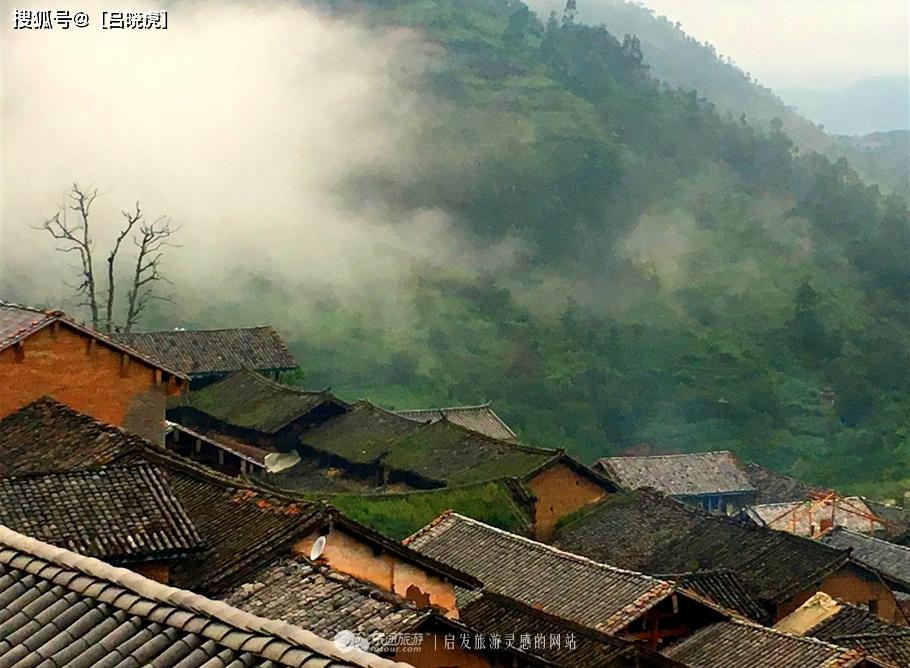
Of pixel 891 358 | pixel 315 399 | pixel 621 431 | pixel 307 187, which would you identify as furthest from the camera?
pixel 307 187

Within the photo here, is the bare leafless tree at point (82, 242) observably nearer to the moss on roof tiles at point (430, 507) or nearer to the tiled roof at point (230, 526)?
the moss on roof tiles at point (430, 507)

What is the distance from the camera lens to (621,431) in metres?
72.9

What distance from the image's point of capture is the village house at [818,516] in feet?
150

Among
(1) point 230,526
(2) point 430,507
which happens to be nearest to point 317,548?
(1) point 230,526

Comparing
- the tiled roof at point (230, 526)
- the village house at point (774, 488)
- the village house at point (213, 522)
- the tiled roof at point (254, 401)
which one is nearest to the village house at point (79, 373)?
the village house at point (213, 522)

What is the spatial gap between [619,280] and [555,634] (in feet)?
281

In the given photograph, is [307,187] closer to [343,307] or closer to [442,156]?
[442,156]

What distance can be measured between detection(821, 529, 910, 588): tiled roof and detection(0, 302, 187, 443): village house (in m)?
23.5

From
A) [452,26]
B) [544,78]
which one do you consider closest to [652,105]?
[544,78]

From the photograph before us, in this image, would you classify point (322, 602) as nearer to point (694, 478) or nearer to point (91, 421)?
point (91, 421)

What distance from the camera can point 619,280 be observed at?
338 ft

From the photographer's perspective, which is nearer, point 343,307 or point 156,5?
point 343,307

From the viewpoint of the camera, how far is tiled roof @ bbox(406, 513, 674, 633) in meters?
19.9

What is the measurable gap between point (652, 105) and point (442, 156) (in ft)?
79.9
